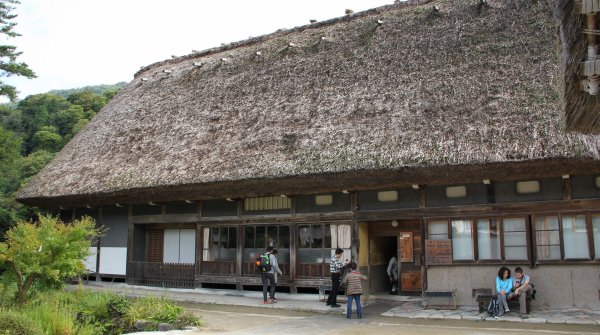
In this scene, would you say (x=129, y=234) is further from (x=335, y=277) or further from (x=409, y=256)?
(x=409, y=256)

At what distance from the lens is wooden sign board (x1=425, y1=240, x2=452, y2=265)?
12414 mm

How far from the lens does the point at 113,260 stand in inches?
716

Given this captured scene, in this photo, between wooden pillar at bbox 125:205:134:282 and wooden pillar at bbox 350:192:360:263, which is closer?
wooden pillar at bbox 350:192:360:263

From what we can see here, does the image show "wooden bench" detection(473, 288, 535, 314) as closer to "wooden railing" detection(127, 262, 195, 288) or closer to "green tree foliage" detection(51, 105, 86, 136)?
"wooden railing" detection(127, 262, 195, 288)

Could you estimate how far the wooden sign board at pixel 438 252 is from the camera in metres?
12.4

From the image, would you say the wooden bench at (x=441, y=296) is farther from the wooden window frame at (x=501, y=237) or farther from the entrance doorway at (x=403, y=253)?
the entrance doorway at (x=403, y=253)

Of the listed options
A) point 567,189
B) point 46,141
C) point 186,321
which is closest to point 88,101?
point 46,141

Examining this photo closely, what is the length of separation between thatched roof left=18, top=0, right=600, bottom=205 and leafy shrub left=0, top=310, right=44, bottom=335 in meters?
6.48

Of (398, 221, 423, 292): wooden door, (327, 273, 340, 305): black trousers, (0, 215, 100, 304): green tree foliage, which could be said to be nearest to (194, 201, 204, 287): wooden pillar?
(0, 215, 100, 304): green tree foliage

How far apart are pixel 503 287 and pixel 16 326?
9.13m

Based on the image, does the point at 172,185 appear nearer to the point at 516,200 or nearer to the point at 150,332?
the point at 150,332

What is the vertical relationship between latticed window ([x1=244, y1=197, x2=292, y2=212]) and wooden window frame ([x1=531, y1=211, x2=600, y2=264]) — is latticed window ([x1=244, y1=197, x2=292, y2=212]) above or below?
above

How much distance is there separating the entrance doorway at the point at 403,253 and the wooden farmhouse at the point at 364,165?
0.04 m

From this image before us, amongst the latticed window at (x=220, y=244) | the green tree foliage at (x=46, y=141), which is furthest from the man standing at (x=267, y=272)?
the green tree foliage at (x=46, y=141)
